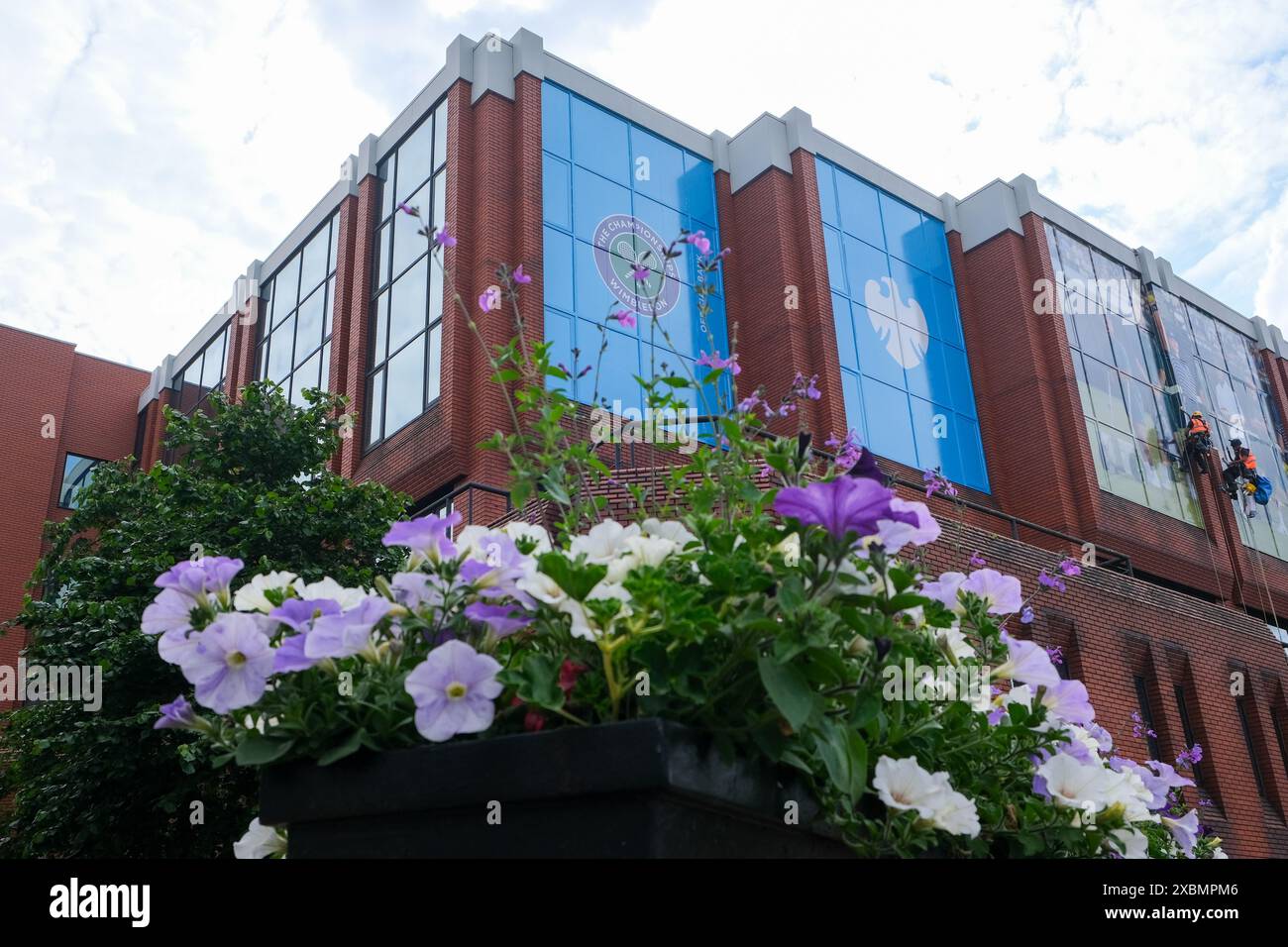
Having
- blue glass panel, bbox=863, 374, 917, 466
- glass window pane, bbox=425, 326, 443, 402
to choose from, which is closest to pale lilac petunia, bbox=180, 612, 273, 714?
glass window pane, bbox=425, 326, 443, 402

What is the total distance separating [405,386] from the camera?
58.7 feet

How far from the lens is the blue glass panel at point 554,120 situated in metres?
18.6

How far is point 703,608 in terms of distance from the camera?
4.77 ft

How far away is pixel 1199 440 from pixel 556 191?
48.1ft

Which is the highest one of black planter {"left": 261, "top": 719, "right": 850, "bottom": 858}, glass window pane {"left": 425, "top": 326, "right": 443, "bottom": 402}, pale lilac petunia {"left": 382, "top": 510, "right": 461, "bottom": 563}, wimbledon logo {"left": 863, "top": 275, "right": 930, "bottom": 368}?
wimbledon logo {"left": 863, "top": 275, "right": 930, "bottom": 368}

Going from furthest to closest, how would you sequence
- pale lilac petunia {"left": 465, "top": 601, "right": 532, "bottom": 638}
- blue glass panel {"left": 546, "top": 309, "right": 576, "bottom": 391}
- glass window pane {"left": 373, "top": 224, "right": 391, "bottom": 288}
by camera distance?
glass window pane {"left": 373, "top": 224, "right": 391, "bottom": 288} < blue glass panel {"left": 546, "top": 309, "right": 576, "bottom": 391} < pale lilac petunia {"left": 465, "top": 601, "right": 532, "bottom": 638}

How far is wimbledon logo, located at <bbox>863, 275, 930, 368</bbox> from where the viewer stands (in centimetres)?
2169

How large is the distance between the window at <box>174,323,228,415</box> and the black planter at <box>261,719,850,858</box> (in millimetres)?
25084

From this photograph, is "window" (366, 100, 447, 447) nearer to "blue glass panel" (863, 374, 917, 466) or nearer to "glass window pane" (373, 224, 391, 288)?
"glass window pane" (373, 224, 391, 288)

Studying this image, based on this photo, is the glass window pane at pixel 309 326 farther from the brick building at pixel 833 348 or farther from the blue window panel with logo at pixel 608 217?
the blue window panel with logo at pixel 608 217

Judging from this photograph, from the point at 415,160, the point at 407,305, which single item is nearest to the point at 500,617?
the point at 407,305
